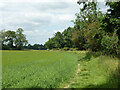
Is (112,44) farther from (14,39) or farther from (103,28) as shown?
(14,39)

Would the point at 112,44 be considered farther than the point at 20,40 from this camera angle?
No

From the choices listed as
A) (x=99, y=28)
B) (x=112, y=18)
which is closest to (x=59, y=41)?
(x=99, y=28)

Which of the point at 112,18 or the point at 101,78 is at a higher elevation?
the point at 112,18

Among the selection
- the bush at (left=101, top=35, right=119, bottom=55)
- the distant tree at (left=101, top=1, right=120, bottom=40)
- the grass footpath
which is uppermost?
the distant tree at (left=101, top=1, right=120, bottom=40)

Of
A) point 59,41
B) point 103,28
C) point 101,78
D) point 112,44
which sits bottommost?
point 101,78

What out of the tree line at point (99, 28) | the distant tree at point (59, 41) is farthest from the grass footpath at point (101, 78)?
the distant tree at point (59, 41)

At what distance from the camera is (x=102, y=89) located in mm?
7539

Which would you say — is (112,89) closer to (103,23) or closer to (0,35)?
(103,23)

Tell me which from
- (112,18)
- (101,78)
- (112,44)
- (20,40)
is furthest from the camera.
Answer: (20,40)

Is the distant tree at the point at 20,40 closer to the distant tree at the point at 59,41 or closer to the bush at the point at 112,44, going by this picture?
the distant tree at the point at 59,41

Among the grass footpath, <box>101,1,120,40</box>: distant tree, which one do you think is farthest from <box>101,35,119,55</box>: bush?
the grass footpath

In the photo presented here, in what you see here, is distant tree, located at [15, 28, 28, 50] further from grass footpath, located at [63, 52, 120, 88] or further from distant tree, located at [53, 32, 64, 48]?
grass footpath, located at [63, 52, 120, 88]

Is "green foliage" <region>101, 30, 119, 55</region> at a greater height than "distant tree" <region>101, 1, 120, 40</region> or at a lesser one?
lesser

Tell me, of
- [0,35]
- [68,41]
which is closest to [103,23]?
[68,41]
